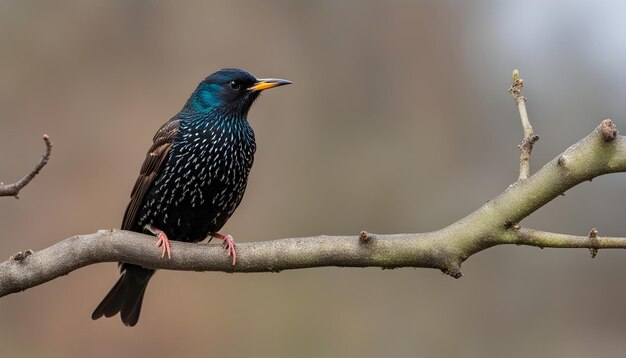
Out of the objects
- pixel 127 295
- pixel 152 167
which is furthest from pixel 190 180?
pixel 127 295

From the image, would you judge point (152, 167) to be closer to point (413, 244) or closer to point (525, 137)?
point (413, 244)

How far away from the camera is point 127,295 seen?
407cm

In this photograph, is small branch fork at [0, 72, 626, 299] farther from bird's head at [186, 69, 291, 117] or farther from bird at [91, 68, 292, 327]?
bird's head at [186, 69, 291, 117]

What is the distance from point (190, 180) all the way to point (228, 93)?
0.54 m

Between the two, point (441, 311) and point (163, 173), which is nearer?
point (163, 173)

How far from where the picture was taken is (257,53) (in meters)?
7.73

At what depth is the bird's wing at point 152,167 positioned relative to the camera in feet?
12.9

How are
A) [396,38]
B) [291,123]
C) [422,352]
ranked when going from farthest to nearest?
[396,38] → [291,123] → [422,352]

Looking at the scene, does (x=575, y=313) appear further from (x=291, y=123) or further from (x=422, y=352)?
(x=291, y=123)

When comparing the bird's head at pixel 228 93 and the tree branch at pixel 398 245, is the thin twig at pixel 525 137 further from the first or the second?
the bird's head at pixel 228 93

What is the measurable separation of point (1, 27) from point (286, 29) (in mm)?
2468

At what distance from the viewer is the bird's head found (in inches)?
164

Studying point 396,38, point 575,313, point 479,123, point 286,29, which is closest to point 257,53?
point 286,29

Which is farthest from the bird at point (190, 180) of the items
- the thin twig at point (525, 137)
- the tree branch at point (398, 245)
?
the thin twig at point (525, 137)
